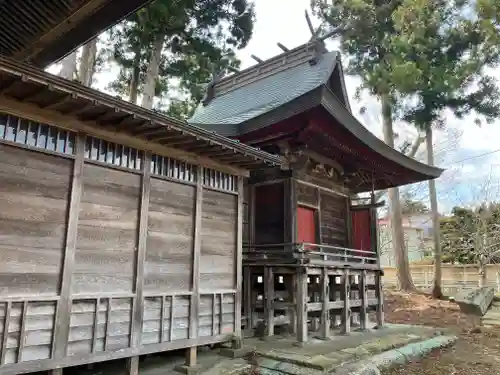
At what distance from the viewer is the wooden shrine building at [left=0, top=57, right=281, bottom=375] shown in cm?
434

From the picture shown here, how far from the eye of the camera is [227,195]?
22.7ft

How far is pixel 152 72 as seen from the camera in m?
14.1

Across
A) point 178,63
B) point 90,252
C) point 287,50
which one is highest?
point 178,63

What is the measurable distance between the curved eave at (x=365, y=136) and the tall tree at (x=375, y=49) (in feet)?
22.1

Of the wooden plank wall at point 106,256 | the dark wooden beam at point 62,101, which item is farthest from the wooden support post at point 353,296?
the dark wooden beam at point 62,101

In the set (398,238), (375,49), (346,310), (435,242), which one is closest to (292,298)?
(346,310)

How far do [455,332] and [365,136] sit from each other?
21.1 feet

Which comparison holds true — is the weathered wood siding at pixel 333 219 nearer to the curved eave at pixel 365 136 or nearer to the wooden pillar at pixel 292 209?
the wooden pillar at pixel 292 209

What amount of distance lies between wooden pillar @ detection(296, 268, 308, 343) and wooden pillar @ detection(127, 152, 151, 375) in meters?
3.31

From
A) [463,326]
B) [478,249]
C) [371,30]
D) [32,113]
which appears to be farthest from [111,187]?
[478,249]

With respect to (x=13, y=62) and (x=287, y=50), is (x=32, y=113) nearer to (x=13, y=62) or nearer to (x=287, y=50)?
(x=13, y=62)

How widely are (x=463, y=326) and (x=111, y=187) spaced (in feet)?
38.3

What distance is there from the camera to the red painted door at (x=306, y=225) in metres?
9.63

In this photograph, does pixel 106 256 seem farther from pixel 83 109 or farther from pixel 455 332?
pixel 455 332
